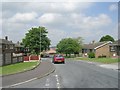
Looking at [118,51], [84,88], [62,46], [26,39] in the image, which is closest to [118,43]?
[118,51]

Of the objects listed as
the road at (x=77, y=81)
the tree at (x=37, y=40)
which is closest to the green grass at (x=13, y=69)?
the road at (x=77, y=81)

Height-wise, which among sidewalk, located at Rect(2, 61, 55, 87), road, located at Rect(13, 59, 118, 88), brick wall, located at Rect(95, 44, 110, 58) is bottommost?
road, located at Rect(13, 59, 118, 88)

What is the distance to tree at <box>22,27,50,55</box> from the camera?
329 ft

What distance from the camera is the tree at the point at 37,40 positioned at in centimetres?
10038

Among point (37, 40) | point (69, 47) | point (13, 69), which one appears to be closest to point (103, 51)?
point (69, 47)

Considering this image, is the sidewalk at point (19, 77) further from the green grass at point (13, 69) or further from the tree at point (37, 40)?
the tree at point (37, 40)

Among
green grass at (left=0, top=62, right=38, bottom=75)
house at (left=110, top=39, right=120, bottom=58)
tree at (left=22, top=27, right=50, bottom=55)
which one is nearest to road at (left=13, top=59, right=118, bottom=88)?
green grass at (left=0, top=62, right=38, bottom=75)

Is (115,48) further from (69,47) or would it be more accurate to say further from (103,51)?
(69,47)

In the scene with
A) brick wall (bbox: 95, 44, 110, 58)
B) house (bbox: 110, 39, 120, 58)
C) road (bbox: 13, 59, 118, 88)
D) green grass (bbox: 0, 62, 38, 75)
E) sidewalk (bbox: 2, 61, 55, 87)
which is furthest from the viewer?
brick wall (bbox: 95, 44, 110, 58)

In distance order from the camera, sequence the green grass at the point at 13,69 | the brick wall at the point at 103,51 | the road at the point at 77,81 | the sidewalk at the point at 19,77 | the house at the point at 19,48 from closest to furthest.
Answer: the road at the point at 77,81 < the sidewalk at the point at 19,77 < the green grass at the point at 13,69 < the brick wall at the point at 103,51 < the house at the point at 19,48

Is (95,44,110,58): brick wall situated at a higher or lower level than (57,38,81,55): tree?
lower

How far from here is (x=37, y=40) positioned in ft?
333

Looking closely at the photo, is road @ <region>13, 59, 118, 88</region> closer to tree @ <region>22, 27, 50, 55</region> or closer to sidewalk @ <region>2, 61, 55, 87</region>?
sidewalk @ <region>2, 61, 55, 87</region>

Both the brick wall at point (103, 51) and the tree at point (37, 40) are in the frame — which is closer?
the brick wall at point (103, 51)
